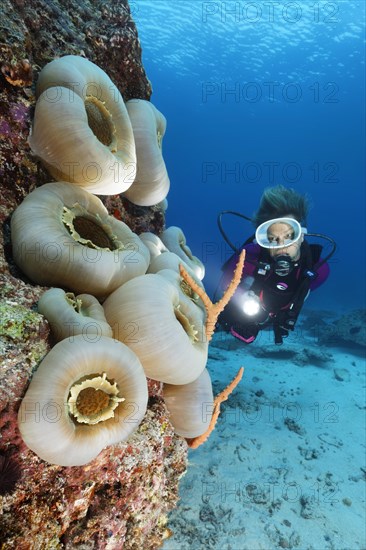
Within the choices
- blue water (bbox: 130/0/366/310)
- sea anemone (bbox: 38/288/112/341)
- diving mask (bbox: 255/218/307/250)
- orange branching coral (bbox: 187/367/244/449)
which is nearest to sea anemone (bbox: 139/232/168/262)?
sea anemone (bbox: 38/288/112/341)

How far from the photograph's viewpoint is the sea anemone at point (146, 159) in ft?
10.5

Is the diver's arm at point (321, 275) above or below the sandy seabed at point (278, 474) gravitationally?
above

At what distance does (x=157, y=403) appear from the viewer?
2756mm

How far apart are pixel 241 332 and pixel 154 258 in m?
3.22

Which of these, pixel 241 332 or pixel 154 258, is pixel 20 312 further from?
pixel 241 332

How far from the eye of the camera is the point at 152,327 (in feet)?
6.84

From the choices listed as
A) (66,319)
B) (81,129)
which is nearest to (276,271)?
(81,129)

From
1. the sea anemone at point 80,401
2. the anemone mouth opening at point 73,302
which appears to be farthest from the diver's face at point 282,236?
the sea anemone at point 80,401

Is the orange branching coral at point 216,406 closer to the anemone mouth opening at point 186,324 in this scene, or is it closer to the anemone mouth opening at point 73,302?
the anemone mouth opening at point 186,324

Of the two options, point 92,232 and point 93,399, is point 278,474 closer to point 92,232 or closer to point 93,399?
point 93,399

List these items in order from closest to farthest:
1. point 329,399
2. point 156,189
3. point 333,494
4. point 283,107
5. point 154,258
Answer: point 154,258, point 156,189, point 333,494, point 329,399, point 283,107

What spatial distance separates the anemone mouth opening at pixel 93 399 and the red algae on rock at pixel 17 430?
10.0 inches

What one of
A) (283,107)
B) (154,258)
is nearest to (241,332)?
(154,258)

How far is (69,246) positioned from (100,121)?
1.25 metres
